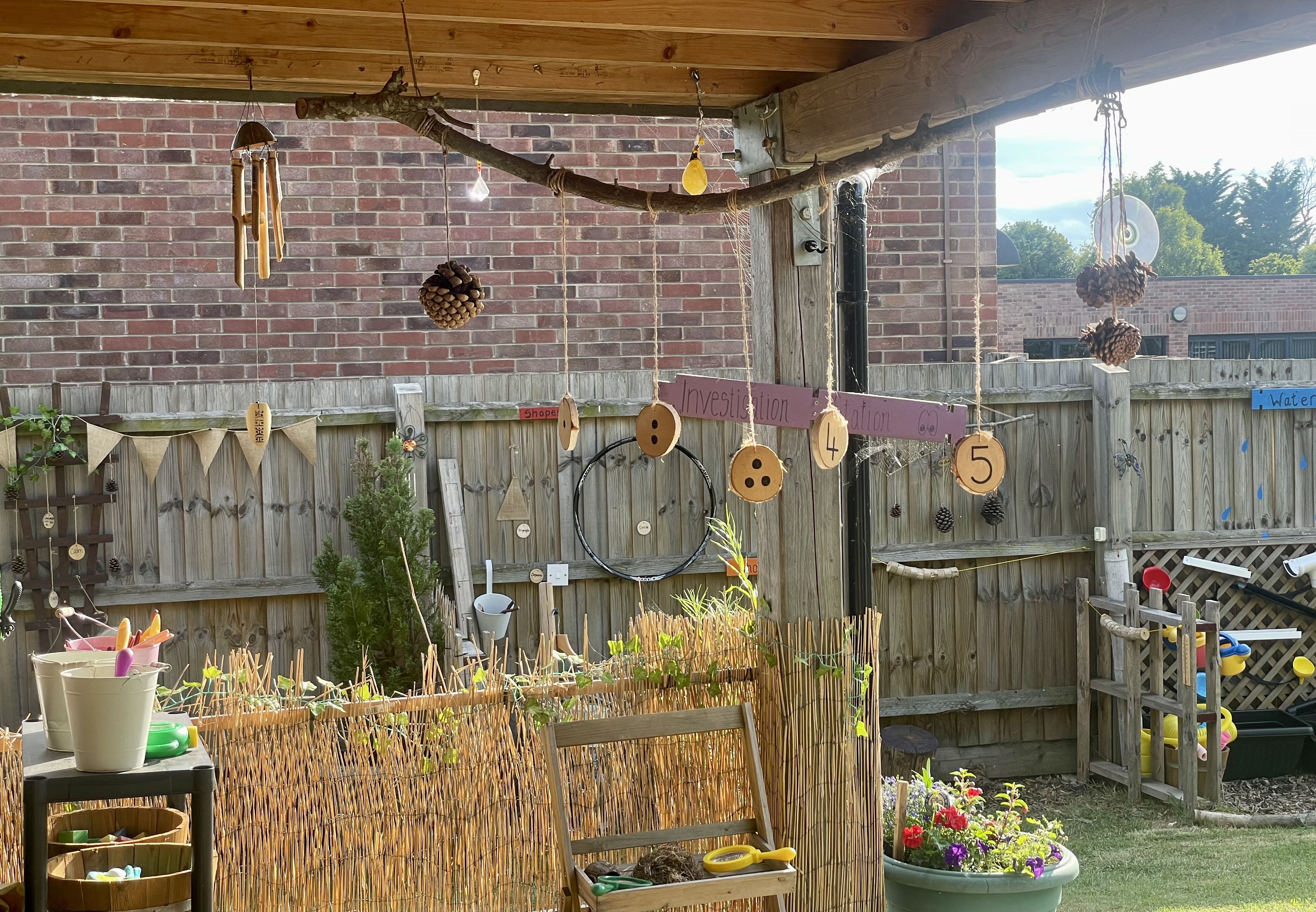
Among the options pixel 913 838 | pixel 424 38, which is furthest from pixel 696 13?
pixel 913 838

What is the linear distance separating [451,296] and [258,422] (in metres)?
1.58

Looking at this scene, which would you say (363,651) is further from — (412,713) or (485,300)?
(485,300)

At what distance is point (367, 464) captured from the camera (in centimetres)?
538

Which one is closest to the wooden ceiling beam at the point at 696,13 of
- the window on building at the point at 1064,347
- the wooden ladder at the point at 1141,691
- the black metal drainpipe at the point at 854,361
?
the black metal drainpipe at the point at 854,361

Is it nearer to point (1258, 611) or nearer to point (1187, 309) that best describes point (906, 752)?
point (1258, 611)

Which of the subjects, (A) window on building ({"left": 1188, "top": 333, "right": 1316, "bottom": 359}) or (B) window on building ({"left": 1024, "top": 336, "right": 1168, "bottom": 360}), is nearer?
(B) window on building ({"left": 1024, "top": 336, "right": 1168, "bottom": 360})

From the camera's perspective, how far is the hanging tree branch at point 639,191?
2.59 metres

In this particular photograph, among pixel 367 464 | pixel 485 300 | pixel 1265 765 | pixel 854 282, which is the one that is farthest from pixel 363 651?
pixel 1265 765

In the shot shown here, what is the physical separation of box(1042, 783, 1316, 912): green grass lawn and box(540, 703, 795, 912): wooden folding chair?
2.05 meters

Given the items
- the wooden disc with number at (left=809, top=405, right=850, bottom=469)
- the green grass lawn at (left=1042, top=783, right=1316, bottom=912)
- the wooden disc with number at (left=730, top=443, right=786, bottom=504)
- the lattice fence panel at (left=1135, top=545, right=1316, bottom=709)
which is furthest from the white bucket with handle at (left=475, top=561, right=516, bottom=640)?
the lattice fence panel at (left=1135, top=545, right=1316, bottom=709)

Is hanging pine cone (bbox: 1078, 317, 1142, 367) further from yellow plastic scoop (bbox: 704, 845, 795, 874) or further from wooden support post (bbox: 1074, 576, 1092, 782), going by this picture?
wooden support post (bbox: 1074, 576, 1092, 782)

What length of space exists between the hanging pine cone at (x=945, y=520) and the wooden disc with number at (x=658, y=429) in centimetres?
309

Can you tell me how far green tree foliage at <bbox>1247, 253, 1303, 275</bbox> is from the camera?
4034 centimetres

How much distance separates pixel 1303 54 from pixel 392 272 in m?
4.29
